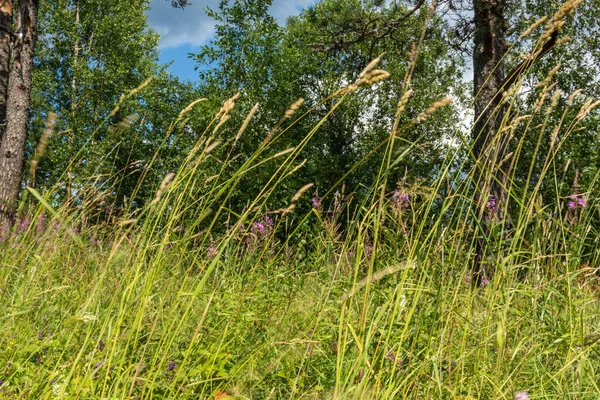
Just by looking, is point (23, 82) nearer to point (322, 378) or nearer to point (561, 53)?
point (322, 378)

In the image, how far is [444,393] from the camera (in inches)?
60.6

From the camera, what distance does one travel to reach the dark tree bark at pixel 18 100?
6.39m

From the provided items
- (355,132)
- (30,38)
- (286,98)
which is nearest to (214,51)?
(286,98)

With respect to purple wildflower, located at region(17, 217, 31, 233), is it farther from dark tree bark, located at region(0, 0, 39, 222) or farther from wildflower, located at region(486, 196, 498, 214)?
dark tree bark, located at region(0, 0, 39, 222)

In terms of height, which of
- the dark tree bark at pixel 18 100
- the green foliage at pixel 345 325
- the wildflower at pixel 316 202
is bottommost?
the green foliage at pixel 345 325

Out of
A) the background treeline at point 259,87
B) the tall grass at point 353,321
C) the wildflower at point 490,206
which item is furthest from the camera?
the background treeline at point 259,87

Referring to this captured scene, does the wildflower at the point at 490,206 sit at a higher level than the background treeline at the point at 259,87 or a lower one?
lower

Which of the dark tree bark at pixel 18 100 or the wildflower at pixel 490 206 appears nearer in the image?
the wildflower at pixel 490 206

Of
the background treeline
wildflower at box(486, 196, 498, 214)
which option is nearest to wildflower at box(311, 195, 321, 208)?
wildflower at box(486, 196, 498, 214)

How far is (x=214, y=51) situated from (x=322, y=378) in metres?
14.5

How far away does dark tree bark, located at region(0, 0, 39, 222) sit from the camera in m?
6.39

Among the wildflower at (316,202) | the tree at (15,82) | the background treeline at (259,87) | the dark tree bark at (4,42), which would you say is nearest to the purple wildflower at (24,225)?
the wildflower at (316,202)

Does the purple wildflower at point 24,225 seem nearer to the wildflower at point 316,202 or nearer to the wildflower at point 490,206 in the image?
the wildflower at point 316,202

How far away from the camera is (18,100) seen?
6578 mm
